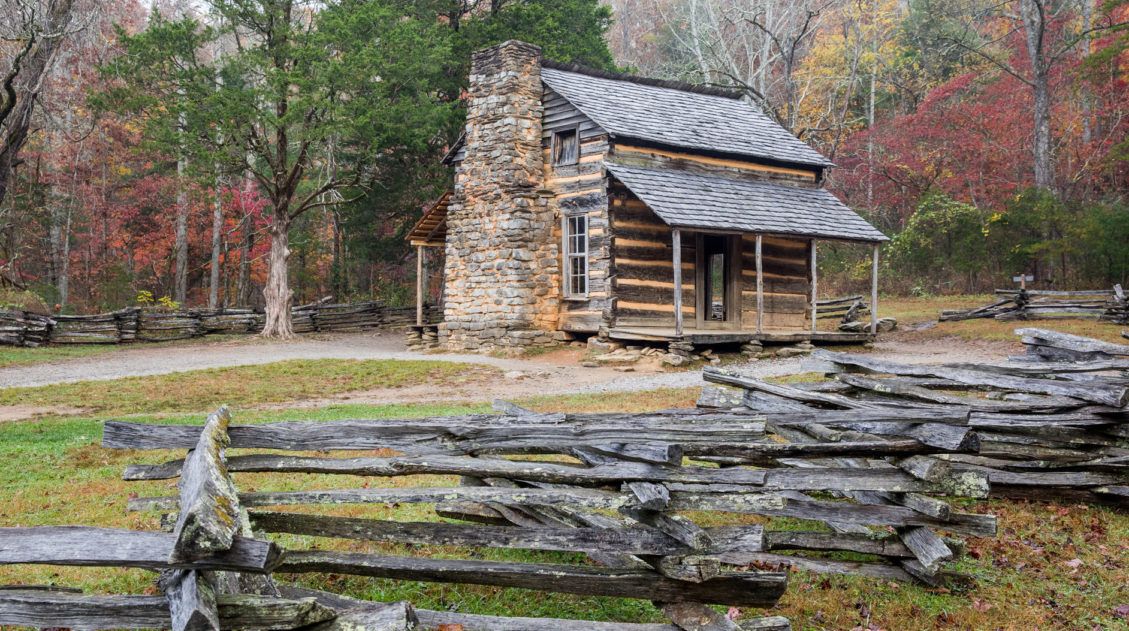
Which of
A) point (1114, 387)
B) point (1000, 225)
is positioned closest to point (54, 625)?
point (1114, 387)

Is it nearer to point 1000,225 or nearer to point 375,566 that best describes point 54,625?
point 375,566

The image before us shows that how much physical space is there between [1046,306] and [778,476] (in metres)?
21.6

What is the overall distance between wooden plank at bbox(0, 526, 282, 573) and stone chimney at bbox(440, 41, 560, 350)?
56.2 feet

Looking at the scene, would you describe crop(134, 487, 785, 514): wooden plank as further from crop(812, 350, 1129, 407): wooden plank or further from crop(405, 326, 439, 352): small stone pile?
crop(405, 326, 439, 352): small stone pile

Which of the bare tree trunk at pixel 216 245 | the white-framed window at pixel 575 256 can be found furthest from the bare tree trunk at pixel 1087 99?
the bare tree trunk at pixel 216 245

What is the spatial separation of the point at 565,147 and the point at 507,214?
6.93 ft

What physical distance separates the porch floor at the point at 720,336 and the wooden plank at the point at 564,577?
1410cm

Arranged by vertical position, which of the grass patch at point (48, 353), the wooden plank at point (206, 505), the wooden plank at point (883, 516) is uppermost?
the wooden plank at point (206, 505)

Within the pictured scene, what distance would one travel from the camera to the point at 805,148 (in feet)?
76.3

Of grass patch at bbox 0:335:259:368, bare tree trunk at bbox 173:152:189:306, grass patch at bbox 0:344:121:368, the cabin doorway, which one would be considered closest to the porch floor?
the cabin doorway

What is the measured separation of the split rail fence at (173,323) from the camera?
79.6ft

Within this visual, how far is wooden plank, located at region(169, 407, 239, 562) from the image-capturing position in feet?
9.18

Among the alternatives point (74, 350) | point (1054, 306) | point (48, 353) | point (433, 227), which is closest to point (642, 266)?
point (433, 227)

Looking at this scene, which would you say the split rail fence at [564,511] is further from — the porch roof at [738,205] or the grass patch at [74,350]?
the grass patch at [74,350]
